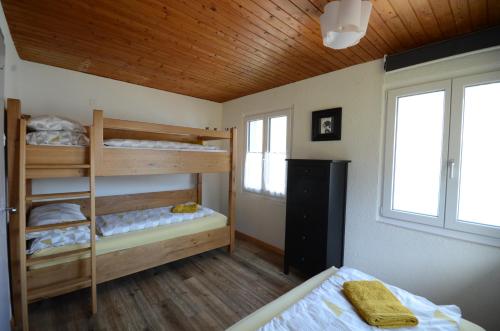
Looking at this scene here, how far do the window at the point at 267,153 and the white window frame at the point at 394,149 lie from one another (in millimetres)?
1197

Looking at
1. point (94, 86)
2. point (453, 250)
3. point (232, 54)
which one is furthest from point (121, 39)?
point (453, 250)

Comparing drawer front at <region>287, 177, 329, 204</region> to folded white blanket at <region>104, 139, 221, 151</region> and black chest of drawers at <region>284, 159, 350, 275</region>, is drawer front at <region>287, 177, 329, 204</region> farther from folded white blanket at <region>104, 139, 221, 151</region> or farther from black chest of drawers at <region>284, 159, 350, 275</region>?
folded white blanket at <region>104, 139, 221, 151</region>

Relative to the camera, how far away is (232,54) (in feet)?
6.98

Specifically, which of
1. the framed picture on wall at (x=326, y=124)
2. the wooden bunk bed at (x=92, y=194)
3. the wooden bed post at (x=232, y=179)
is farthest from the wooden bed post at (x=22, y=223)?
the framed picture on wall at (x=326, y=124)

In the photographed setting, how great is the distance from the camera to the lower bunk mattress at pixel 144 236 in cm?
182

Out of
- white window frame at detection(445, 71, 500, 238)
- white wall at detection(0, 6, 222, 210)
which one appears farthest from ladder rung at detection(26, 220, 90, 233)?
white window frame at detection(445, 71, 500, 238)

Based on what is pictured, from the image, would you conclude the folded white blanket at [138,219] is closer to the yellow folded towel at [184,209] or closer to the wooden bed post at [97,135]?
the yellow folded towel at [184,209]

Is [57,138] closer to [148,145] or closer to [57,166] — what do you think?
[57,166]

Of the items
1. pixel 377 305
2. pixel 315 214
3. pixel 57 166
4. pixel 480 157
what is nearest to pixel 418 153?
pixel 480 157

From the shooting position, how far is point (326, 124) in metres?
2.53

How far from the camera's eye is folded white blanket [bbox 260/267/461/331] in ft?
3.34

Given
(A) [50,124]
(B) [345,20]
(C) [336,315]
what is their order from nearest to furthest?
1. (C) [336,315]
2. (B) [345,20]
3. (A) [50,124]

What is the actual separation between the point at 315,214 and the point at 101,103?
2922 millimetres

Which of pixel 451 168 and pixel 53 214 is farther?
pixel 53 214
